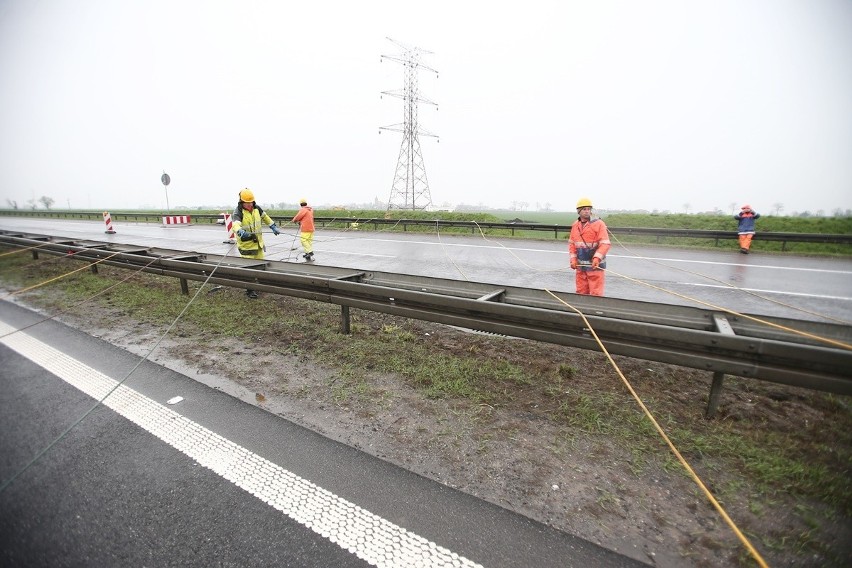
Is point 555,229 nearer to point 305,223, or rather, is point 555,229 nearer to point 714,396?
point 305,223

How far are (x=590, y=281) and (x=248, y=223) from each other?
6545mm

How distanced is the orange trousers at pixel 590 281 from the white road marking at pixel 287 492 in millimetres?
4770

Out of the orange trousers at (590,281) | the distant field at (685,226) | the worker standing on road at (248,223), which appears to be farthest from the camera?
the distant field at (685,226)

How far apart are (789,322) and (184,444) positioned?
5105 mm

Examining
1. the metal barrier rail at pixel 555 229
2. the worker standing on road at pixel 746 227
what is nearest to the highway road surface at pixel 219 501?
the metal barrier rail at pixel 555 229

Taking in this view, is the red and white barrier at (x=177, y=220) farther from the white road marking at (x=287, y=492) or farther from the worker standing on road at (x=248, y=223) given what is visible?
the white road marking at (x=287, y=492)

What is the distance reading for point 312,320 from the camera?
559 cm

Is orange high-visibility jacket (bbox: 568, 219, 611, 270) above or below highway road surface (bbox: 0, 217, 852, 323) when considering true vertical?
above

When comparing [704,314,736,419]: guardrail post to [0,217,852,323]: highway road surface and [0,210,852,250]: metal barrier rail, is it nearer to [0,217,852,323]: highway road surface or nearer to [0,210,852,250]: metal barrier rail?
[0,210,852,250]: metal barrier rail

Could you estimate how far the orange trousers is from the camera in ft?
18.9

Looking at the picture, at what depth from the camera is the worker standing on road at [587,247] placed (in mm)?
5766

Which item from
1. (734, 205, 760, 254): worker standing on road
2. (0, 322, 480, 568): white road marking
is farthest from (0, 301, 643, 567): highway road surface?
(734, 205, 760, 254): worker standing on road

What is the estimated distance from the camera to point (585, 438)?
115 inches

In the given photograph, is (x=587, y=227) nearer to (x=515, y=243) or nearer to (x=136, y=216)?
(x=515, y=243)
